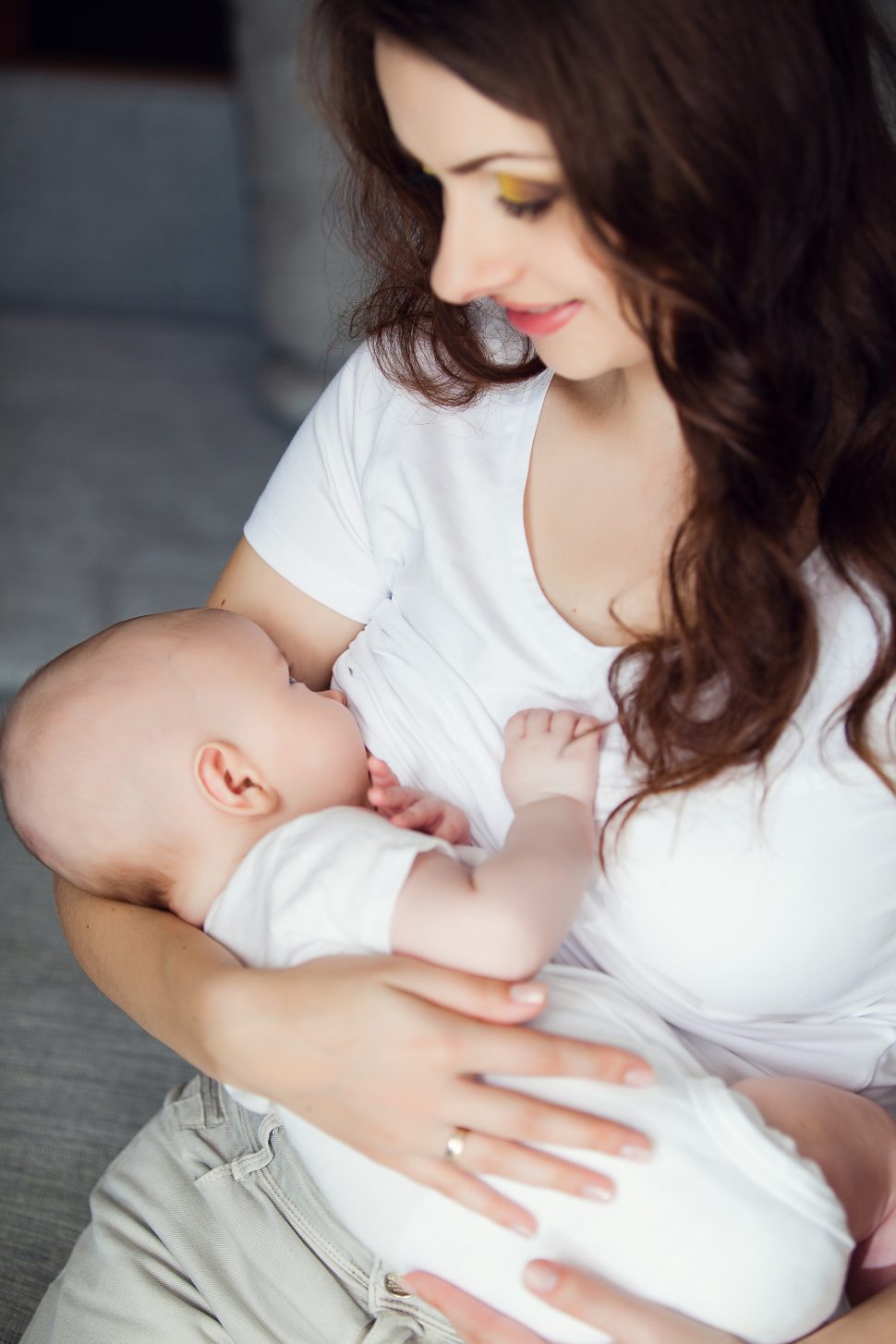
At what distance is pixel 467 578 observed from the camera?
109 cm

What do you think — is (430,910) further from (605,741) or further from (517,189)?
(517,189)

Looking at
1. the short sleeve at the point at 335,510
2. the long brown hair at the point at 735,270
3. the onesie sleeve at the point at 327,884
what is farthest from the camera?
the short sleeve at the point at 335,510

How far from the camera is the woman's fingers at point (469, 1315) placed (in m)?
0.86

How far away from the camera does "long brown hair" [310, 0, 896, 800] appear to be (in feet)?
2.54

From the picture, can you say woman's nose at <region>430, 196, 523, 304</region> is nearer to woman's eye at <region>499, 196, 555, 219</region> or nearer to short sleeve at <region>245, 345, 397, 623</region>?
woman's eye at <region>499, 196, 555, 219</region>

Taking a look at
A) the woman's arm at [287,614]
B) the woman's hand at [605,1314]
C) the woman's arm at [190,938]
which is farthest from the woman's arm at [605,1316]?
the woman's arm at [287,614]

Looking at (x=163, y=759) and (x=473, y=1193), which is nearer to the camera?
(x=473, y=1193)

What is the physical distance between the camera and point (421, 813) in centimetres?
101

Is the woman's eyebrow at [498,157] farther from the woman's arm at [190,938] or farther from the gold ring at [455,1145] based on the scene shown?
the gold ring at [455,1145]

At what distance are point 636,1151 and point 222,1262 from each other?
16.6 inches

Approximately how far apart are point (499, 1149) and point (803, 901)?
285mm

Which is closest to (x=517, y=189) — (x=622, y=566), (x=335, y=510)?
(x=622, y=566)

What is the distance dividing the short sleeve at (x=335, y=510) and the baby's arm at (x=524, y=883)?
332 mm

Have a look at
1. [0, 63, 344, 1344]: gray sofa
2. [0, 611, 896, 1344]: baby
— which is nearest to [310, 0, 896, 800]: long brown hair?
[0, 611, 896, 1344]: baby
